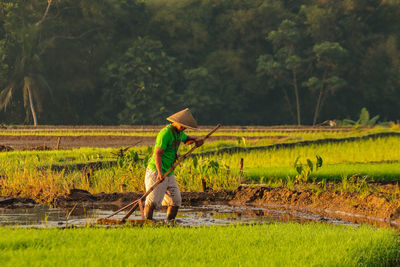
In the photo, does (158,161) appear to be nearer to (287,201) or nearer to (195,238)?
(195,238)

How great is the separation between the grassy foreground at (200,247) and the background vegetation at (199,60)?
1237 inches

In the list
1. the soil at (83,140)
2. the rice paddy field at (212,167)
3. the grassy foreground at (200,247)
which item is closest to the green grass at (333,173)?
the rice paddy field at (212,167)

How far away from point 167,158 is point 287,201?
362 centimetres

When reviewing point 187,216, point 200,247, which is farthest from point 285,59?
point 200,247

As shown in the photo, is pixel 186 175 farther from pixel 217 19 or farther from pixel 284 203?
pixel 217 19

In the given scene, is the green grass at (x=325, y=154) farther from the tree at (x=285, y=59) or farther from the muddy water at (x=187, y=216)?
the tree at (x=285, y=59)

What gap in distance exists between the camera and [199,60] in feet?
151

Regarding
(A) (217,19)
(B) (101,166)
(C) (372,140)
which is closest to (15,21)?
Answer: (A) (217,19)

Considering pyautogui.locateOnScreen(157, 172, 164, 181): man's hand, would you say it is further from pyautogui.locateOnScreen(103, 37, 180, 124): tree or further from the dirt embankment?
pyautogui.locateOnScreen(103, 37, 180, 124): tree

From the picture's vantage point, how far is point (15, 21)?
3934cm

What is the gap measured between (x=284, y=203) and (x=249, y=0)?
35736mm

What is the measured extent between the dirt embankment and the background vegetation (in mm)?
27029

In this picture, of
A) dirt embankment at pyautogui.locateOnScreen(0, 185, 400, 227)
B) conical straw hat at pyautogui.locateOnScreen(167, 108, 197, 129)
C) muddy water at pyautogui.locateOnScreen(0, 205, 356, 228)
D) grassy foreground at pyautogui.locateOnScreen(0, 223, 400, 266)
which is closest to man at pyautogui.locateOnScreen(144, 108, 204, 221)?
conical straw hat at pyautogui.locateOnScreen(167, 108, 197, 129)

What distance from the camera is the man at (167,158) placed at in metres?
9.00
